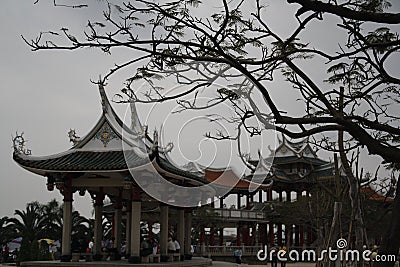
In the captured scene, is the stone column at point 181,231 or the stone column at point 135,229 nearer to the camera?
the stone column at point 135,229

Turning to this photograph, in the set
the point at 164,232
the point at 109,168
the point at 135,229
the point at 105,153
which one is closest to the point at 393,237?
the point at 109,168

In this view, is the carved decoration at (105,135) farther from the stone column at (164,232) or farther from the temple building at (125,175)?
the stone column at (164,232)

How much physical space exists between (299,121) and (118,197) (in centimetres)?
1669

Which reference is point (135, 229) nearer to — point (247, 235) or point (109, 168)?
point (109, 168)

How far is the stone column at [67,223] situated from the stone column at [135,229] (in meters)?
2.28

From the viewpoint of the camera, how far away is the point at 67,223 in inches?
770

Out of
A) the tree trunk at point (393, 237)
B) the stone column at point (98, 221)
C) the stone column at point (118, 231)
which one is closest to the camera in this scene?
the tree trunk at point (393, 237)

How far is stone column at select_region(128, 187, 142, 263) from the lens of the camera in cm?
1841

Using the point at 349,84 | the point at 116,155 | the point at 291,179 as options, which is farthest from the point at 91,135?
the point at 291,179

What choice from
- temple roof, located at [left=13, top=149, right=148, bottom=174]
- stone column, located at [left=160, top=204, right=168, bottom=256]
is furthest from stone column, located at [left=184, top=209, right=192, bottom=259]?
temple roof, located at [left=13, top=149, right=148, bottom=174]

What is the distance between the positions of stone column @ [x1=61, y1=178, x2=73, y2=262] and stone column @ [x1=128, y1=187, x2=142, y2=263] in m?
2.28

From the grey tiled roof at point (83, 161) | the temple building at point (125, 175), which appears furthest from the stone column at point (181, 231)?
the grey tiled roof at point (83, 161)

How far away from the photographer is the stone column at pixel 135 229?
18406 mm

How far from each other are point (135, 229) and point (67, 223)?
2472 millimetres
